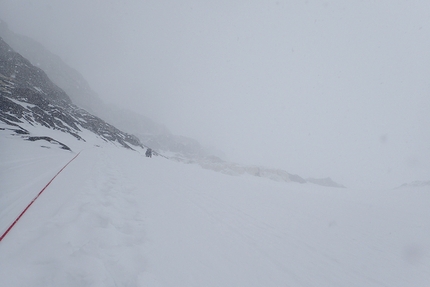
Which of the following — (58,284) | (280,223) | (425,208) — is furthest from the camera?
(425,208)

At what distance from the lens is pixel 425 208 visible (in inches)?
525

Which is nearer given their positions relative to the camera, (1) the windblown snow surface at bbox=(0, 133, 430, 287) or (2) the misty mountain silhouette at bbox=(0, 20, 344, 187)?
(1) the windblown snow surface at bbox=(0, 133, 430, 287)

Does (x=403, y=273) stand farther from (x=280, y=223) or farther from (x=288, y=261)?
(x=288, y=261)

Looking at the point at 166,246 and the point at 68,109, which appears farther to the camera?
the point at 68,109

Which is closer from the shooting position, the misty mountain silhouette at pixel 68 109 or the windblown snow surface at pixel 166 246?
the windblown snow surface at pixel 166 246

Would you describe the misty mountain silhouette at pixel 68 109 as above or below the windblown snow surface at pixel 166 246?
above

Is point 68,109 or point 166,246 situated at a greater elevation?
point 68,109

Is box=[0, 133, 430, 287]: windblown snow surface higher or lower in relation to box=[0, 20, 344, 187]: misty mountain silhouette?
lower

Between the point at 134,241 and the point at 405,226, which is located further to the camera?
the point at 405,226

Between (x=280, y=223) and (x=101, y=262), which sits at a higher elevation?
(x=280, y=223)

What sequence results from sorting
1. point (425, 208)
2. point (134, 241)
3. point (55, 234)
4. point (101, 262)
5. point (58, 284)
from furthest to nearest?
point (425, 208) → point (134, 241) → point (55, 234) → point (101, 262) → point (58, 284)

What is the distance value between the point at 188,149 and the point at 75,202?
85607mm

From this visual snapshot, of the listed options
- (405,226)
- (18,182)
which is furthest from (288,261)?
(405,226)

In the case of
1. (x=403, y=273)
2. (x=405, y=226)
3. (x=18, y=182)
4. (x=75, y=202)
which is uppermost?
(x=405, y=226)
